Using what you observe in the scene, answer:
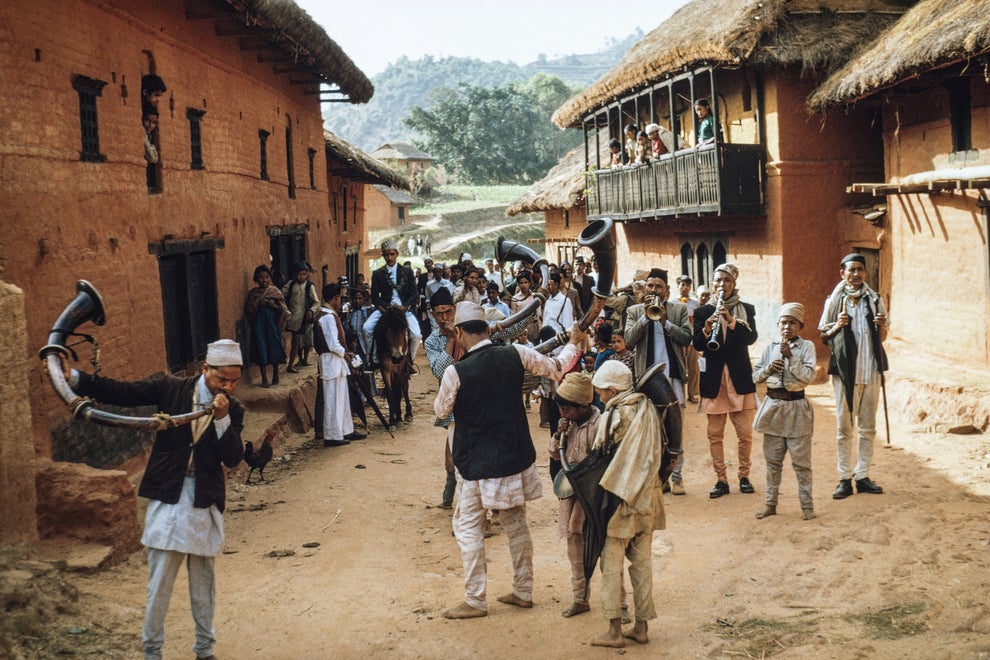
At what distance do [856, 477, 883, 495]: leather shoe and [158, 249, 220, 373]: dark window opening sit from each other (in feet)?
24.4

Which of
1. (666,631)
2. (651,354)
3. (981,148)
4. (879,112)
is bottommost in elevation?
(666,631)

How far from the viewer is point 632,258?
77.7ft

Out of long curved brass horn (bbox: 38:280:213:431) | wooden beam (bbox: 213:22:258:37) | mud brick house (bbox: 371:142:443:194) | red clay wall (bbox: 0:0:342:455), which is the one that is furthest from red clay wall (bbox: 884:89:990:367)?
mud brick house (bbox: 371:142:443:194)

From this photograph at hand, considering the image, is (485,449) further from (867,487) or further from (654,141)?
(654,141)

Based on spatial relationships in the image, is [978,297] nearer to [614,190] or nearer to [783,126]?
[783,126]

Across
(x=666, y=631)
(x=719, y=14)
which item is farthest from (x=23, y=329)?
(x=719, y=14)

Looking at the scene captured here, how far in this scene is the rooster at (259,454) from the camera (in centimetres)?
591

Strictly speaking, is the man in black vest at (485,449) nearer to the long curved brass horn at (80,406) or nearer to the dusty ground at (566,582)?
the dusty ground at (566,582)

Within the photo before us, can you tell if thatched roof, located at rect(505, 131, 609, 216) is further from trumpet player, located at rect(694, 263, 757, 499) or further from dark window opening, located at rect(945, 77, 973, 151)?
trumpet player, located at rect(694, 263, 757, 499)

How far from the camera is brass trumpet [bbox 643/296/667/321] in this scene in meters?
8.90

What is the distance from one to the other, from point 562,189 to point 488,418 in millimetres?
21852

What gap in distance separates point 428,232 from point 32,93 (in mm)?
45905

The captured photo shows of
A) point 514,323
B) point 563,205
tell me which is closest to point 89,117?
point 514,323

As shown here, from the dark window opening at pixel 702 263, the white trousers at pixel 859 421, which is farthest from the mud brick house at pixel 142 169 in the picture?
the dark window opening at pixel 702 263
